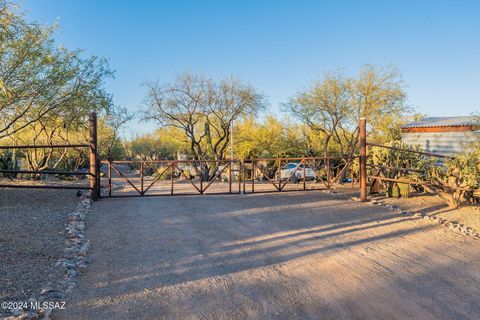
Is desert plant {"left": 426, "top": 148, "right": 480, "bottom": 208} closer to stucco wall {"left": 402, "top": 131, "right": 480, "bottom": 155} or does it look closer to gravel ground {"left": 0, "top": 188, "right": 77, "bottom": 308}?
stucco wall {"left": 402, "top": 131, "right": 480, "bottom": 155}

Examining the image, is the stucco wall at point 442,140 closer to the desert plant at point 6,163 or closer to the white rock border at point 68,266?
the white rock border at point 68,266

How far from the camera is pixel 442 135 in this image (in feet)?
47.5

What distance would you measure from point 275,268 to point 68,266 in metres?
2.74

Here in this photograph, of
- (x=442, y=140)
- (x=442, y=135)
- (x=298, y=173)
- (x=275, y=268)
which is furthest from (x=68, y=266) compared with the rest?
(x=298, y=173)

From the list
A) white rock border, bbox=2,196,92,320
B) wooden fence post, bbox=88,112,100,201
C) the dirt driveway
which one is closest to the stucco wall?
the dirt driveway

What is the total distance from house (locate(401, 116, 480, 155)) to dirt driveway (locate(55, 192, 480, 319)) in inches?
265

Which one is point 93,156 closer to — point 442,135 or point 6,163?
point 442,135

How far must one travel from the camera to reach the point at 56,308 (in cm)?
355

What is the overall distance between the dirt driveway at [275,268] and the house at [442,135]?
6.72 metres

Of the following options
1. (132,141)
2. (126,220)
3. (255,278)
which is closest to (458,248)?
(255,278)

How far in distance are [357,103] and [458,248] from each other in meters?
14.3

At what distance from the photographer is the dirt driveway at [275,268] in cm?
364

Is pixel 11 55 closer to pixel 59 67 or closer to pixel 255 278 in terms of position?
pixel 59 67

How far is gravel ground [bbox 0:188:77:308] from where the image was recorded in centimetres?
409
